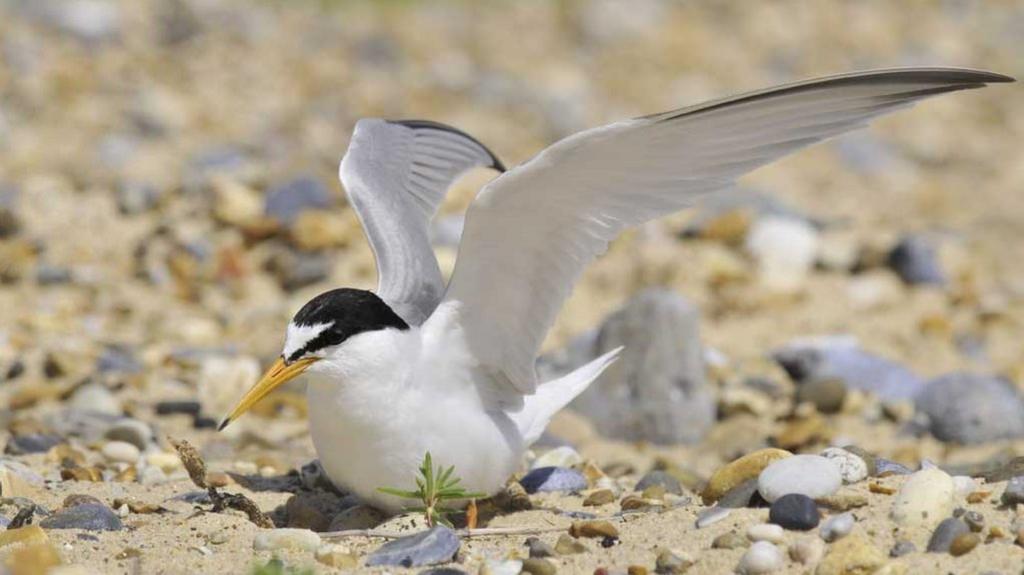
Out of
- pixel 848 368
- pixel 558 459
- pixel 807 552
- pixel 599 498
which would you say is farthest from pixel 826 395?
pixel 807 552

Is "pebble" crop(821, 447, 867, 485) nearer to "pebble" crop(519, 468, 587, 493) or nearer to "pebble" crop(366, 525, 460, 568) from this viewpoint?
"pebble" crop(519, 468, 587, 493)

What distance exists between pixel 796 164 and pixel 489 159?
6322mm

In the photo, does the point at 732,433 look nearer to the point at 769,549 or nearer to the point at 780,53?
the point at 769,549

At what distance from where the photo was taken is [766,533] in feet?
12.8

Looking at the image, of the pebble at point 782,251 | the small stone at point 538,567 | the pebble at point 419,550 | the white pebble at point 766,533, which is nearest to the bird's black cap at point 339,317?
Result: the pebble at point 419,550

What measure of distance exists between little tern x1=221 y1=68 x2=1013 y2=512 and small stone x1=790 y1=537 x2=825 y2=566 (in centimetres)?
101

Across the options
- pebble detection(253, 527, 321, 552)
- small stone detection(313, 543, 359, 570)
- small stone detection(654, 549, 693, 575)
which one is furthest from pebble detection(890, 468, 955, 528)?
pebble detection(253, 527, 321, 552)

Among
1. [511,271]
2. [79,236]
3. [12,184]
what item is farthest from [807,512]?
[12,184]

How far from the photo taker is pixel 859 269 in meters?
8.28

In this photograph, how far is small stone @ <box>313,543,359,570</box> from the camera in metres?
3.90

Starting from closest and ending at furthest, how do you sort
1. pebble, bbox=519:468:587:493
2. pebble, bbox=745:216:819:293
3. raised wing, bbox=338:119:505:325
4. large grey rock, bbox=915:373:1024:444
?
raised wing, bbox=338:119:505:325 → pebble, bbox=519:468:587:493 → large grey rock, bbox=915:373:1024:444 → pebble, bbox=745:216:819:293

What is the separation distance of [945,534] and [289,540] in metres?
1.77

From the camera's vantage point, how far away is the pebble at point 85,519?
4.21 m

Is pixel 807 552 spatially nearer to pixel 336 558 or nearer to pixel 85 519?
pixel 336 558
